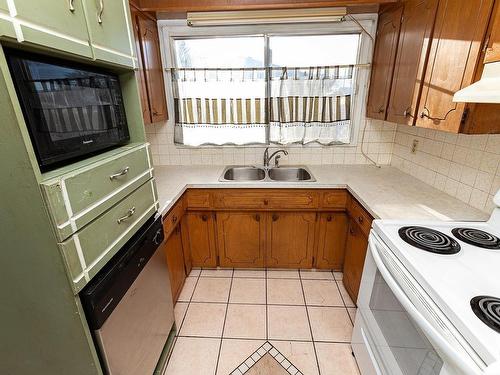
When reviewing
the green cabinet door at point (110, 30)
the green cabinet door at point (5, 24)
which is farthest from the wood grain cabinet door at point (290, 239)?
the green cabinet door at point (5, 24)

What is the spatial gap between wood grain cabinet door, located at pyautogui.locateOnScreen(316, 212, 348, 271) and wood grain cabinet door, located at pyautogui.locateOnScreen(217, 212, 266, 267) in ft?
1.62

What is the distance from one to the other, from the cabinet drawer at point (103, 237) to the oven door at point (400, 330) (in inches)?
43.6

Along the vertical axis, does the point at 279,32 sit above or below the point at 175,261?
above

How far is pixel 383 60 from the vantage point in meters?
1.93

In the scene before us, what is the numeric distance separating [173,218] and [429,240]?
1.48 m

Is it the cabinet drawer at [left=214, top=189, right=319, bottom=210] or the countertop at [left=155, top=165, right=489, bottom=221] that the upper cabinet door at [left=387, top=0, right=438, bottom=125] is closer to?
the countertop at [left=155, top=165, right=489, bottom=221]

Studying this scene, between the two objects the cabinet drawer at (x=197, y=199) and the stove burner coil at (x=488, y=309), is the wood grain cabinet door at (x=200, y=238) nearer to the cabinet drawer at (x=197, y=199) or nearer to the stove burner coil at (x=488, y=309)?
the cabinet drawer at (x=197, y=199)

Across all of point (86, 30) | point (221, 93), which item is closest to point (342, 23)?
point (221, 93)

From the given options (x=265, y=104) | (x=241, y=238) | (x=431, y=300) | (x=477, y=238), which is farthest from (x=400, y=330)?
(x=265, y=104)

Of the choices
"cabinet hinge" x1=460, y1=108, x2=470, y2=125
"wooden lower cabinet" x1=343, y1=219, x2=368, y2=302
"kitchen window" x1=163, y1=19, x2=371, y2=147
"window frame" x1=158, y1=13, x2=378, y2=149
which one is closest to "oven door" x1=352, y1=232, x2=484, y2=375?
"wooden lower cabinet" x1=343, y1=219, x2=368, y2=302

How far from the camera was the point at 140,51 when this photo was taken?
1.79m

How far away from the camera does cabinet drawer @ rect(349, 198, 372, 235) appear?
1.59 m

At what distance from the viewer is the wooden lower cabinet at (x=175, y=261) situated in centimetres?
178

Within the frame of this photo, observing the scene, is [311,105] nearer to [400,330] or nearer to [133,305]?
[400,330]
